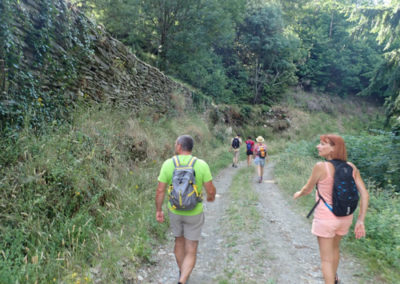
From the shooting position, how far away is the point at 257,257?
11.9ft

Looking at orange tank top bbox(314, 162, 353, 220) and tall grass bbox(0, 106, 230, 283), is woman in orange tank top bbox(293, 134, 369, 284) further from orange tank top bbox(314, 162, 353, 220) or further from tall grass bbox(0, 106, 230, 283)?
tall grass bbox(0, 106, 230, 283)

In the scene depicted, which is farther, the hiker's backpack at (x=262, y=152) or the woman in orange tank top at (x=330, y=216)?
the hiker's backpack at (x=262, y=152)

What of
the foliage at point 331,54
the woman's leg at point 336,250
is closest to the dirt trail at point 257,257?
the woman's leg at point 336,250

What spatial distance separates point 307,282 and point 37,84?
547 cm

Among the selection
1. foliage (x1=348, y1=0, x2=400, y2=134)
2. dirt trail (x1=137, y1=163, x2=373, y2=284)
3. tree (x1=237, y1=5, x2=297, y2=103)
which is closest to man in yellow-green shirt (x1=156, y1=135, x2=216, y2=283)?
dirt trail (x1=137, y1=163, x2=373, y2=284)

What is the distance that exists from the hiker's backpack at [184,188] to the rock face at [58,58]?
126 inches

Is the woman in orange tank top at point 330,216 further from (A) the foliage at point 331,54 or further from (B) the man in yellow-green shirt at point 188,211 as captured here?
(A) the foliage at point 331,54

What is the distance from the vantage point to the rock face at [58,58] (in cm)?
407

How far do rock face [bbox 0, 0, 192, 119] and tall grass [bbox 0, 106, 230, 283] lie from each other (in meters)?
0.72

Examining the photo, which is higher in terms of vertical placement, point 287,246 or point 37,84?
point 37,84

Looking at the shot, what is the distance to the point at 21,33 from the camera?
4312mm

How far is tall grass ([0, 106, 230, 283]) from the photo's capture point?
110 inches

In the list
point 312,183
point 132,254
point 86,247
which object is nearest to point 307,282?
point 312,183

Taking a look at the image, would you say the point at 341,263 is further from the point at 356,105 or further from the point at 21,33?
the point at 356,105
